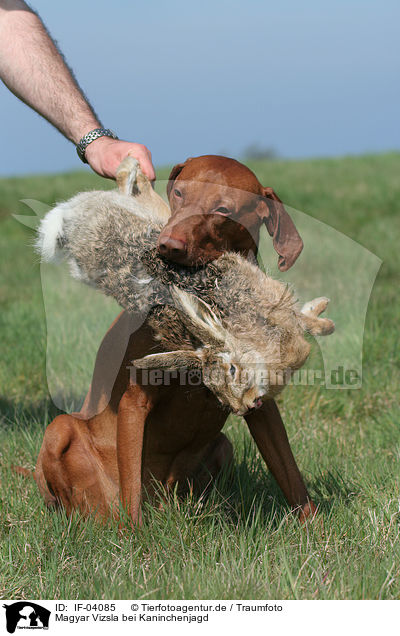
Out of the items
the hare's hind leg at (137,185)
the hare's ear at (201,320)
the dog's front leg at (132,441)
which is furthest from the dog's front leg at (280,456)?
the hare's hind leg at (137,185)

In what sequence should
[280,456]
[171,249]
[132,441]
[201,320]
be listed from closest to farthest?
1. [201,320]
2. [171,249]
3. [132,441]
4. [280,456]

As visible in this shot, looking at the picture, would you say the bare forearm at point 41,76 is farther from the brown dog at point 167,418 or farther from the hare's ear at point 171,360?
the hare's ear at point 171,360

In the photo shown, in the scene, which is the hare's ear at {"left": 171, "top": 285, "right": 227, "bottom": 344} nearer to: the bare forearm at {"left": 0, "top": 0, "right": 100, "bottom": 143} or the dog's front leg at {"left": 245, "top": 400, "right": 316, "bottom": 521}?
the dog's front leg at {"left": 245, "top": 400, "right": 316, "bottom": 521}

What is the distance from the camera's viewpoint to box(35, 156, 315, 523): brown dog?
2764 mm

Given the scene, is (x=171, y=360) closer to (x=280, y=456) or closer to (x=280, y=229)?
(x=280, y=456)

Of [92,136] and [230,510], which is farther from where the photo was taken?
[92,136]

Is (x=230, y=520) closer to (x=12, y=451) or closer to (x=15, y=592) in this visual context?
(x=15, y=592)

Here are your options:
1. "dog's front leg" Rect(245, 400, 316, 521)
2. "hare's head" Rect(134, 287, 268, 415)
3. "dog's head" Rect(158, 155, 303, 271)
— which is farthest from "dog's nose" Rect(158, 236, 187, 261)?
"dog's front leg" Rect(245, 400, 316, 521)

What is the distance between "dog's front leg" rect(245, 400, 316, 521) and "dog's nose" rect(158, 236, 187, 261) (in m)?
0.85

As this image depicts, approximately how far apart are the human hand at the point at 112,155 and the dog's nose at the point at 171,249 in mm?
631

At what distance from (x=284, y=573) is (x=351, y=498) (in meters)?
0.87

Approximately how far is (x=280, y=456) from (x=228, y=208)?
1148 millimetres
